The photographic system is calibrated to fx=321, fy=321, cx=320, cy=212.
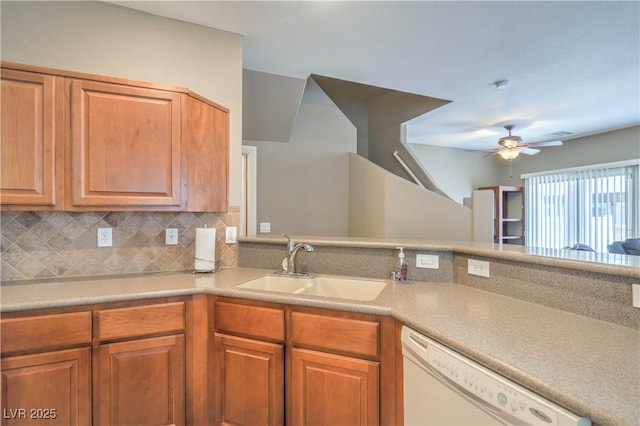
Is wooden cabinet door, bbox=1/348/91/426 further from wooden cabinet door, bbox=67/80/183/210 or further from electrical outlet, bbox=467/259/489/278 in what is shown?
electrical outlet, bbox=467/259/489/278

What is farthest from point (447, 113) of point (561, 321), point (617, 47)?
point (561, 321)

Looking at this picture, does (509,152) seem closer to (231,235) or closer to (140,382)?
(231,235)

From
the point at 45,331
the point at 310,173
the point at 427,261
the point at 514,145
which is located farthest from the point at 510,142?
the point at 45,331

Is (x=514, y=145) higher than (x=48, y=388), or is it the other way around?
(x=514, y=145)

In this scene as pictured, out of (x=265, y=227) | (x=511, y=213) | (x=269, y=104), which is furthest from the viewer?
(x=511, y=213)

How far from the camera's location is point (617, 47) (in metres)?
2.65

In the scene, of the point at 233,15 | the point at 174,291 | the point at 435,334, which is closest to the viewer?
the point at 435,334

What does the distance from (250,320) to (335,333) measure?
1.50ft

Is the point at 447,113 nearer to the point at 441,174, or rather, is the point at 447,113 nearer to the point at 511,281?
the point at 441,174

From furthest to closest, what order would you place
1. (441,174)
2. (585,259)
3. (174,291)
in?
(441,174) → (174,291) → (585,259)

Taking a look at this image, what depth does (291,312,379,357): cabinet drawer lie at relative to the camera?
142 cm

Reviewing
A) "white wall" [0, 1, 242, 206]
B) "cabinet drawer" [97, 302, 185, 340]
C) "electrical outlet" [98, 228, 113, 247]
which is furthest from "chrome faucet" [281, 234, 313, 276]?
"electrical outlet" [98, 228, 113, 247]

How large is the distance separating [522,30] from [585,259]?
1.94 metres

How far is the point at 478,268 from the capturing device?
172 centimetres
